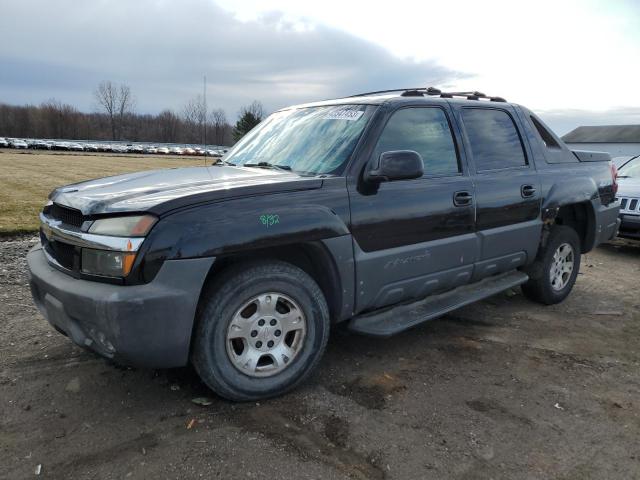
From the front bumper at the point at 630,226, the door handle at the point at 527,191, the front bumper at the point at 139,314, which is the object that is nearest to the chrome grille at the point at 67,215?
the front bumper at the point at 139,314

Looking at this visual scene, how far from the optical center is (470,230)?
12.9ft

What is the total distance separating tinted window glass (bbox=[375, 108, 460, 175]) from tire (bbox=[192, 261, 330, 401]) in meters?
1.14

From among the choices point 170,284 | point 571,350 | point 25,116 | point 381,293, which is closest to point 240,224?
point 170,284

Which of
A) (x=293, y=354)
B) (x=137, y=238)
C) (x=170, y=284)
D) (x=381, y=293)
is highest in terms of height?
(x=137, y=238)

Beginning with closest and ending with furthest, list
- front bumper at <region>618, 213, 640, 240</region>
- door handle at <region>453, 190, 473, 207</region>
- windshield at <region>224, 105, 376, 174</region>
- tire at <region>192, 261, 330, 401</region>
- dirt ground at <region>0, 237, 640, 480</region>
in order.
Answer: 1. dirt ground at <region>0, 237, 640, 480</region>
2. tire at <region>192, 261, 330, 401</region>
3. windshield at <region>224, 105, 376, 174</region>
4. door handle at <region>453, 190, 473, 207</region>
5. front bumper at <region>618, 213, 640, 240</region>

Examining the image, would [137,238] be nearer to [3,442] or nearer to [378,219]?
[3,442]

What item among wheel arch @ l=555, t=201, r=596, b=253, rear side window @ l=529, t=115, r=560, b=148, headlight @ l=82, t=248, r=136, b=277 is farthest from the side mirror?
wheel arch @ l=555, t=201, r=596, b=253

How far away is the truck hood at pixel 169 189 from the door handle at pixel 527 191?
2.16 meters

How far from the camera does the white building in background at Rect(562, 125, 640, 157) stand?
2330 inches

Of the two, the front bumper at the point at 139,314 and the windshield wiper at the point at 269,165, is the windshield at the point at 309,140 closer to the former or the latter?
the windshield wiper at the point at 269,165

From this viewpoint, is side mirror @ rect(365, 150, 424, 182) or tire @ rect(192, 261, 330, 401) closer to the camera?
tire @ rect(192, 261, 330, 401)

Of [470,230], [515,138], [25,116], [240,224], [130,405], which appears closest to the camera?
[240,224]

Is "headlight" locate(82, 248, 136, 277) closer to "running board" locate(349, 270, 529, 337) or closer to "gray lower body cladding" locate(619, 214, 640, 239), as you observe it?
"running board" locate(349, 270, 529, 337)

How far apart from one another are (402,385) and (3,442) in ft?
7.51
